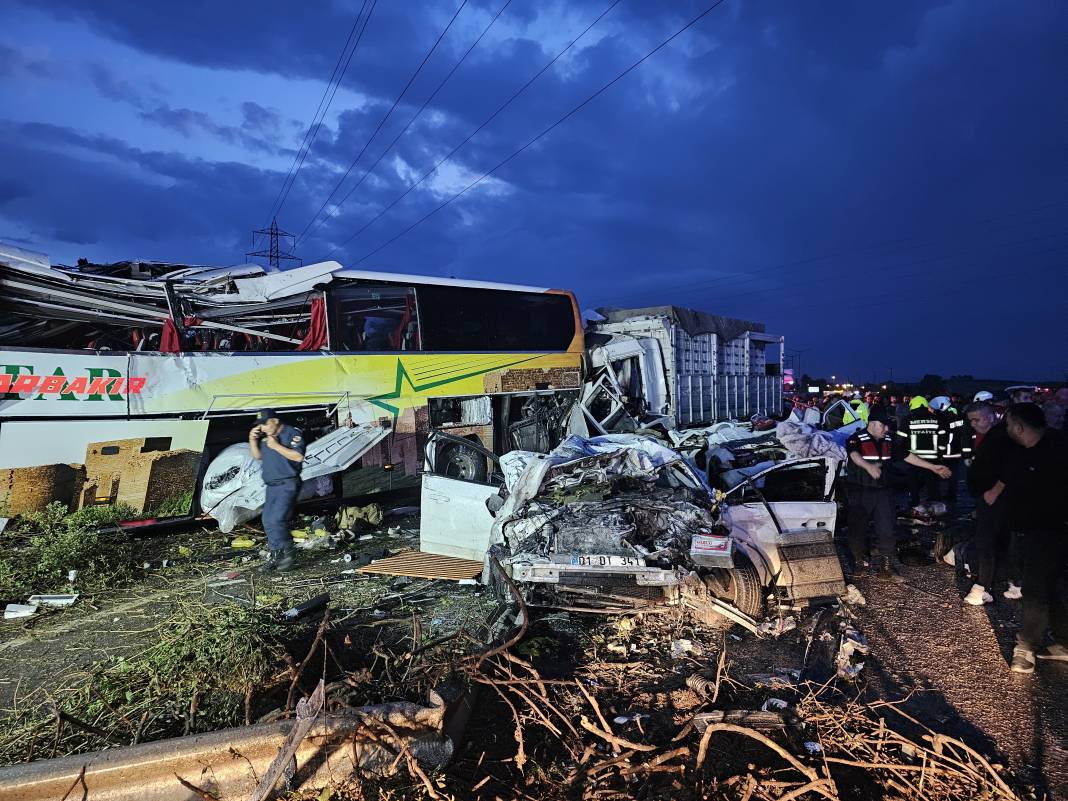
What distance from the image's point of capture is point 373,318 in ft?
27.4

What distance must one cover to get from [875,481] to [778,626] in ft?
6.66

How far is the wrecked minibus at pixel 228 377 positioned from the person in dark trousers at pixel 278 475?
3.56 feet

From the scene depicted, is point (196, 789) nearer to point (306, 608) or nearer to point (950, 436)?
point (306, 608)

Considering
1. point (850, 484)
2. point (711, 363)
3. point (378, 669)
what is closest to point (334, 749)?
point (378, 669)

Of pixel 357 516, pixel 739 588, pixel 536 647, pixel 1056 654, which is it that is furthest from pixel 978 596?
pixel 357 516

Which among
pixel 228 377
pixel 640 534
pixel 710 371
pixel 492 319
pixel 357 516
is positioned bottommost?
pixel 357 516

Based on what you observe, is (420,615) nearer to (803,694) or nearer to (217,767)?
(217,767)

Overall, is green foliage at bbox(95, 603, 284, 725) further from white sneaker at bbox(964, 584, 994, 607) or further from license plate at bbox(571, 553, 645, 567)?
white sneaker at bbox(964, 584, 994, 607)

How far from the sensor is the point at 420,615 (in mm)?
4828

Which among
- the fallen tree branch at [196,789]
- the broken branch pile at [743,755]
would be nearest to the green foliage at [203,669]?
the fallen tree branch at [196,789]

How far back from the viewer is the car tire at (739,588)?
4512 mm

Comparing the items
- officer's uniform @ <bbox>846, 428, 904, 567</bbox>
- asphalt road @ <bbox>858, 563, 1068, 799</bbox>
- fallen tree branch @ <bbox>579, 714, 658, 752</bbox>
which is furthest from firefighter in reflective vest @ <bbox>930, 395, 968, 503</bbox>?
fallen tree branch @ <bbox>579, 714, 658, 752</bbox>

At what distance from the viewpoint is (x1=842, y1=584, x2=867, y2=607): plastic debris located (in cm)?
489

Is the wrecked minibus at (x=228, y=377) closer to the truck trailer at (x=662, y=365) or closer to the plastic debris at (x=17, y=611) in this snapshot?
the plastic debris at (x=17, y=611)
